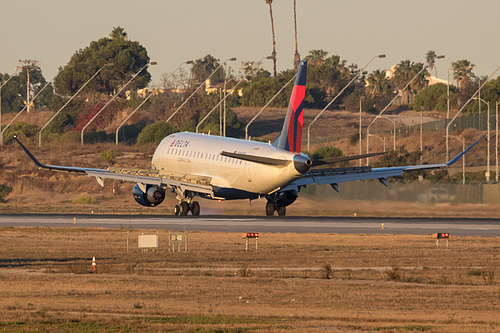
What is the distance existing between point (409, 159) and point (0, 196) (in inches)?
2084

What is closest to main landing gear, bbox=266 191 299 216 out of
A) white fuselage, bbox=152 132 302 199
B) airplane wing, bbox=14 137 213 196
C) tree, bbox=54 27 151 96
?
white fuselage, bbox=152 132 302 199

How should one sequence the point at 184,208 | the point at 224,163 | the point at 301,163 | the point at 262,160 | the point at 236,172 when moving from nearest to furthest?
the point at 301,163 < the point at 262,160 < the point at 236,172 < the point at 224,163 < the point at 184,208

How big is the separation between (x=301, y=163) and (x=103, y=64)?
123 meters

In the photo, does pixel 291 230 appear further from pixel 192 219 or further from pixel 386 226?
pixel 192 219

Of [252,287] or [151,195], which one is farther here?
[151,195]

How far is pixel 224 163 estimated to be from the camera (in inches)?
2469

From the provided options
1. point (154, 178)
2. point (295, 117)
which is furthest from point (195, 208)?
point (295, 117)

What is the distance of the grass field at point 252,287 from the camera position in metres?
20.7

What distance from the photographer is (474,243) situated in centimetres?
4472

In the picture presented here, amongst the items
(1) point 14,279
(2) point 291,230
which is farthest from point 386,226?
(1) point 14,279

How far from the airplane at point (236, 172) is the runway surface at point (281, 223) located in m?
1.74

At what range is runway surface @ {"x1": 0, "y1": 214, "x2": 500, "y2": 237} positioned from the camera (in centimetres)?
5309

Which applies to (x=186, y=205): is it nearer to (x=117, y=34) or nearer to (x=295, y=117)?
(x=295, y=117)

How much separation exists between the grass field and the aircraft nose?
449 inches
